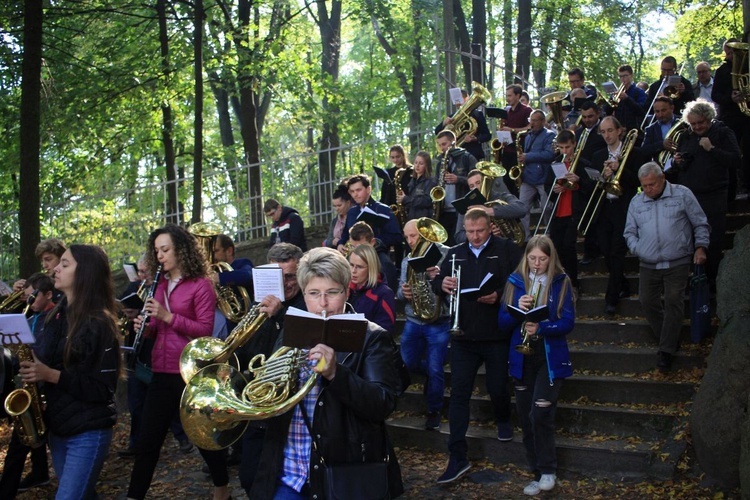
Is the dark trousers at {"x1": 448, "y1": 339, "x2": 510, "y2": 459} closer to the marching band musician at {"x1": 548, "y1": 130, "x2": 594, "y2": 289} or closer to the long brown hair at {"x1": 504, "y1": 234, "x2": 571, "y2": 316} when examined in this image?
the long brown hair at {"x1": 504, "y1": 234, "x2": 571, "y2": 316}

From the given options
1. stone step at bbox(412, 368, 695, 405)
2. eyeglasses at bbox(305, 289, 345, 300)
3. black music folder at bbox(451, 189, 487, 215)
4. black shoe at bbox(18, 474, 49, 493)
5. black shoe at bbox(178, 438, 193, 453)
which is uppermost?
black music folder at bbox(451, 189, 487, 215)

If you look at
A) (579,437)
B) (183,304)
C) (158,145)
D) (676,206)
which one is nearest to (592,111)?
(676,206)

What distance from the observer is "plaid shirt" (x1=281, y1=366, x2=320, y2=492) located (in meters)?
3.96

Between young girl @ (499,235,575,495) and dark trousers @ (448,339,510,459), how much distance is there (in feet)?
0.90

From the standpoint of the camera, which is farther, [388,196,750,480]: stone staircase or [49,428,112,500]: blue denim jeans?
[388,196,750,480]: stone staircase

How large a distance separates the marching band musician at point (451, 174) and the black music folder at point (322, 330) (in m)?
7.50

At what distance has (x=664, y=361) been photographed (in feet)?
27.0

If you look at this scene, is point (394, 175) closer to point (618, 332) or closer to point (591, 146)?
point (591, 146)

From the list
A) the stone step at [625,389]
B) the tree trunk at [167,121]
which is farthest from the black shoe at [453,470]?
the tree trunk at [167,121]

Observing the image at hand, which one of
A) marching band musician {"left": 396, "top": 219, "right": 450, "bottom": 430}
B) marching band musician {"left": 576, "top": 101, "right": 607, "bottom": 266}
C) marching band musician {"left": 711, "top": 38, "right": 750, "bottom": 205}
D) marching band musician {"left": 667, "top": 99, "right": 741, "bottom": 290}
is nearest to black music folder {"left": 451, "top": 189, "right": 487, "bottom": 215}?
marching band musician {"left": 396, "top": 219, "right": 450, "bottom": 430}

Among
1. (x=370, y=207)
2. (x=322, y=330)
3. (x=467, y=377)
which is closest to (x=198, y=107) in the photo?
(x=370, y=207)

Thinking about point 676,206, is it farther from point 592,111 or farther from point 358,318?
point 358,318

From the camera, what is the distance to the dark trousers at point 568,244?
32.5ft

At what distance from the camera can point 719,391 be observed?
22.3 feet
